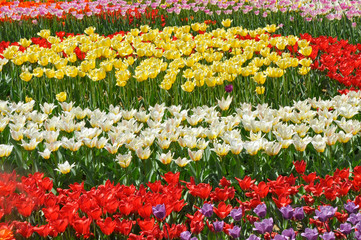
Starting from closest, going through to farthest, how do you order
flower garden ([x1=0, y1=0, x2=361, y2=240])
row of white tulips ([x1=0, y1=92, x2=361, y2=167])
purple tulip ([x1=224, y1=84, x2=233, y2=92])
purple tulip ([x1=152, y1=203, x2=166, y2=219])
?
1. purple tulip ([x1=152, y1=203, x2=166, y2=219])
2. flower garden ([x1=0, y1=0, x2=361, y2=240])
3. row of white tulips ([x1=0, y1=92, x2=361, y2=167])
4. purple tulip ([x1=224, y1=84, x2=233, y2=92])

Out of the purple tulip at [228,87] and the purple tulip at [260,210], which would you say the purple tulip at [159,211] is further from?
the purple tulip at [228,87]

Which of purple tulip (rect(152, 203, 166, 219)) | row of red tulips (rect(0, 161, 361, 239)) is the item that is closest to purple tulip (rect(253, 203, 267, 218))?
row of red tulips (rect(0, 161, 361, 239))

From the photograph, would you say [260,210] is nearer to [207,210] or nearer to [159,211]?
[207,210]

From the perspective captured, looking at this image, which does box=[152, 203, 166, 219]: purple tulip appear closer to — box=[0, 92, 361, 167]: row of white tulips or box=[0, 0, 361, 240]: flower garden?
box=[0, 0, 361, 240]: flower garden

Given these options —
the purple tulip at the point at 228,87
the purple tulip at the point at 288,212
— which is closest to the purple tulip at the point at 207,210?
the purple tulip at the point at 288,212

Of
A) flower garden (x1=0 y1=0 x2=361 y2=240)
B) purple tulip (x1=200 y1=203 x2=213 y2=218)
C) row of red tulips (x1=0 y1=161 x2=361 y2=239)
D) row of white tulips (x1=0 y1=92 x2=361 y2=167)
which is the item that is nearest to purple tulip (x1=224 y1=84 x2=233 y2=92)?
flower garden (x1=0 y1=0 x2=361 y2=240)

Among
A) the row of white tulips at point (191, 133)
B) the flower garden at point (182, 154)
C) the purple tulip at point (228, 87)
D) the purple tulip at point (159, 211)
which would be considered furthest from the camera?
the purple tulip at point (228, 87)

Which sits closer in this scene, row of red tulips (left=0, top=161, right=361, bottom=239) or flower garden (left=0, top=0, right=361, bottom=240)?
row of red tulips (left=0, top=161, right=361, bottom=239)

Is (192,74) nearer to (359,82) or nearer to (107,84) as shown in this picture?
(107,84)

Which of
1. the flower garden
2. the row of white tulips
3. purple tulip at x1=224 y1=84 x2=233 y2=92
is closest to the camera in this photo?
the flower garden

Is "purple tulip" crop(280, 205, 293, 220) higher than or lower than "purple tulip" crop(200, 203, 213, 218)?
higher

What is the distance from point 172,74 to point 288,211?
257 cm

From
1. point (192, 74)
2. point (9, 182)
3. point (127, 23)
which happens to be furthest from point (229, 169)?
point (127, 23)

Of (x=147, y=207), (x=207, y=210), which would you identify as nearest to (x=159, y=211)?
(x=147, y=207)
